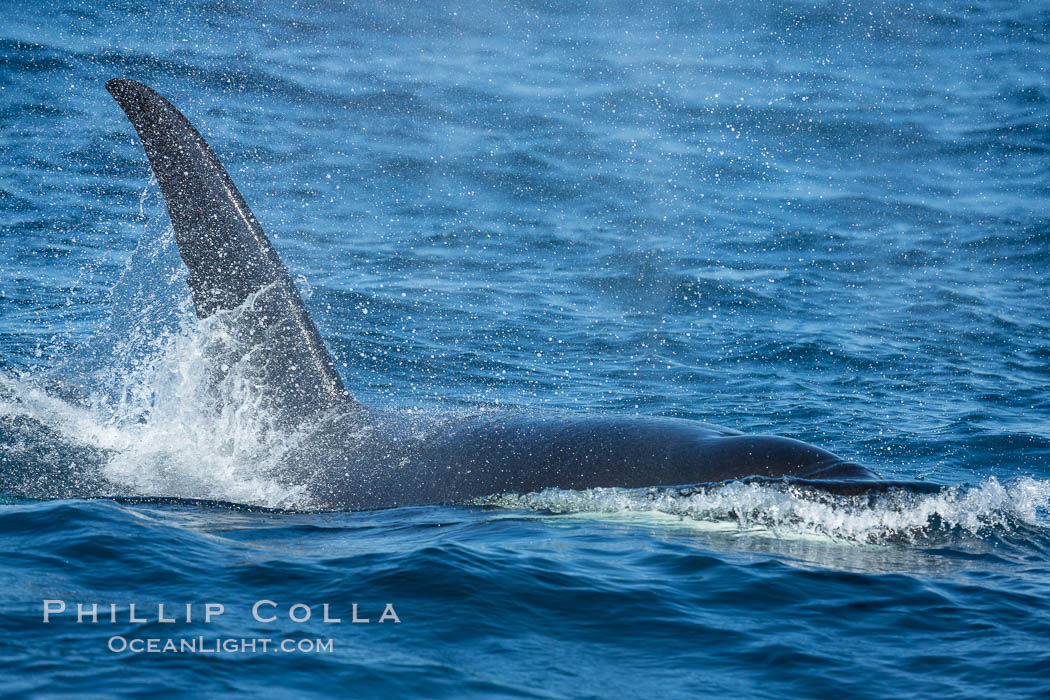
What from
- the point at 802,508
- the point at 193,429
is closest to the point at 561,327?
the point at 193,429

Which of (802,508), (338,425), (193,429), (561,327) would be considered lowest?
(802,508)

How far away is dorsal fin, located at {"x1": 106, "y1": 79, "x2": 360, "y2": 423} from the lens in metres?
8.18

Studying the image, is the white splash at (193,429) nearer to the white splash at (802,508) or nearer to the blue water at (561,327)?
the blue water at (561,327)

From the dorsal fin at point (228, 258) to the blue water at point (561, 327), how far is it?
474 mm

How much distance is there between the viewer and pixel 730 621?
6.16m

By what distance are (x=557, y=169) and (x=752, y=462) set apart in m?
17.6

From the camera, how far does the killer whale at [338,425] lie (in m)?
7.60

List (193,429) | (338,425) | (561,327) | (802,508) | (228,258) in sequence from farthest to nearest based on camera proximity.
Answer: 1. (561,327)
2. (193,429)
3. (338,425)
4. (228,258)
5. (802,508)

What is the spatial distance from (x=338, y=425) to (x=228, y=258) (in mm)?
1445

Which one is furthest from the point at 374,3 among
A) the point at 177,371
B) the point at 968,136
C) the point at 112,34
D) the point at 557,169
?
the point at 177,371

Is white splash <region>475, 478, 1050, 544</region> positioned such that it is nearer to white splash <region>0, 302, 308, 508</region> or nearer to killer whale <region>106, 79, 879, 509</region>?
killer whale <region>106, 79, 879, 509</region>

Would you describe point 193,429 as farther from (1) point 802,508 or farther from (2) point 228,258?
(1) point 802,508

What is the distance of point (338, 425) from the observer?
8.48m

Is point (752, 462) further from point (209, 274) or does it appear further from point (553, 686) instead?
point (209, 274)
